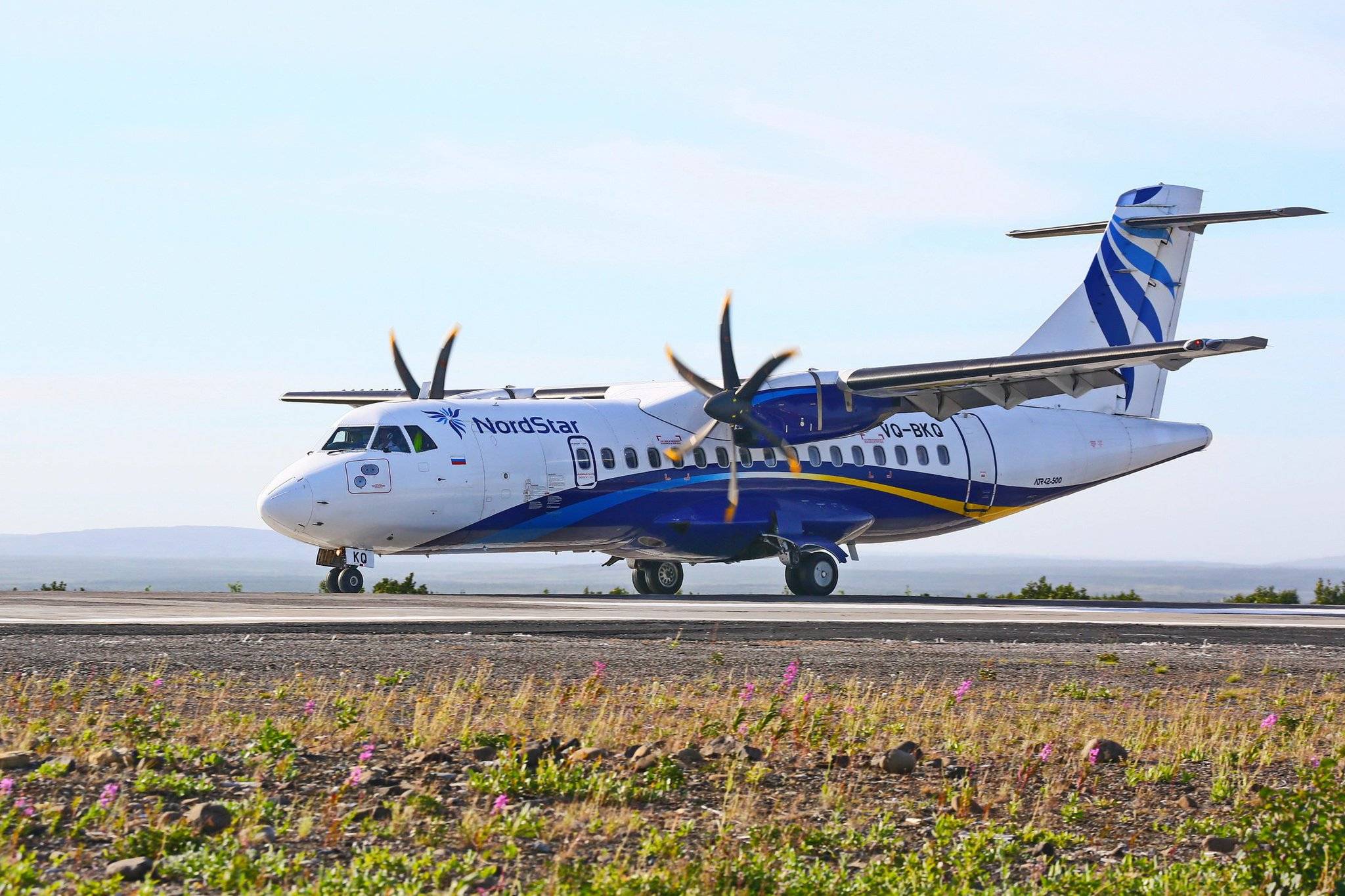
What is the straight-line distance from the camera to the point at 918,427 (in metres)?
33.0

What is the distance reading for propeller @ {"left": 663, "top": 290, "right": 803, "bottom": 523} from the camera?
28188 mm

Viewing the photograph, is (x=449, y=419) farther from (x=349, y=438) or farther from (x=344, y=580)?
(x=344, y=580)

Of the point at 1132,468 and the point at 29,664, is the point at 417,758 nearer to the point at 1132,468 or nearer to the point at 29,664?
the point at 29,664

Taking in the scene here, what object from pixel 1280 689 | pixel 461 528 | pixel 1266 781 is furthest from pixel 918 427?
pixel 1266 781

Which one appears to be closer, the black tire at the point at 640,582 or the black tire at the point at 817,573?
the black tire at the point at 817,573

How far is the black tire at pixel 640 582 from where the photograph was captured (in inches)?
1280

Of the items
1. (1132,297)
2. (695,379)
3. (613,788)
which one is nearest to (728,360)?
(695,379)

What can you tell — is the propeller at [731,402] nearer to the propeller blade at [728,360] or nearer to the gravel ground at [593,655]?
the propeller blade at [728,360]

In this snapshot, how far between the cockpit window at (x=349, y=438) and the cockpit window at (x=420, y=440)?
0.71 metres

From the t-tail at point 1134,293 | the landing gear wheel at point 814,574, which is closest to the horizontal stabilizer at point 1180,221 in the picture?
the t-tail at point 1134,293

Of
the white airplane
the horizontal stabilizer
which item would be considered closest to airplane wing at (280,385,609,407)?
the white airplane

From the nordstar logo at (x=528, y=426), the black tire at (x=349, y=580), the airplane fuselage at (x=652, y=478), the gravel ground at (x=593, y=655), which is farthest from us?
the nordstar logo at (x=528, y=426)

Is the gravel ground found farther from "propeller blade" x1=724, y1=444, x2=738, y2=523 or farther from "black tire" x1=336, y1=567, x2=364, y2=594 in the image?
"black tire" x1=336, y1=567, x2=364, y2=594

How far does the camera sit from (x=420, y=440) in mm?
26797
